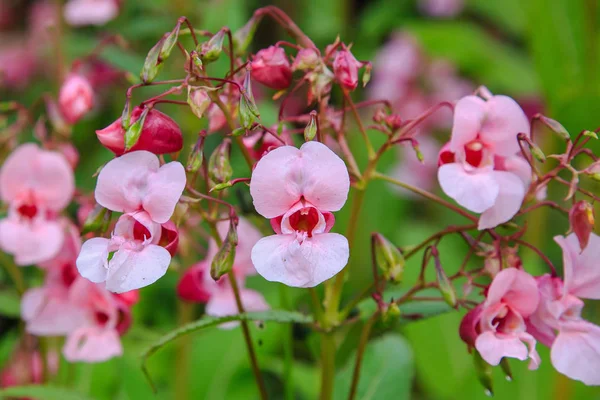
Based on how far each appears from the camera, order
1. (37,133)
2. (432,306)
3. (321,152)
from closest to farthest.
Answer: (321,152) → (432,306) → (37,133)

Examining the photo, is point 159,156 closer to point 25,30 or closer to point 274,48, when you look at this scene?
point 274,48

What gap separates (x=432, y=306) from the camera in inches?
32.2

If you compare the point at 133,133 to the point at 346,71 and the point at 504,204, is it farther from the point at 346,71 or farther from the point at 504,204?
the point at 504,204

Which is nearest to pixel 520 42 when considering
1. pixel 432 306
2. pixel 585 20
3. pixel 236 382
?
pixel 585 20

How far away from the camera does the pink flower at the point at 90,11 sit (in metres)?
1.57

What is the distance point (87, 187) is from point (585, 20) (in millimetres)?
1072

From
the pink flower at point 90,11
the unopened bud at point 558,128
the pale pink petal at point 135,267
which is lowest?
the pink flower at point 90,11

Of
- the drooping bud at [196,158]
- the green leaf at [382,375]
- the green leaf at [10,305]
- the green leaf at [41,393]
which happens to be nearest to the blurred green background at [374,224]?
the green leaf at [382,375]

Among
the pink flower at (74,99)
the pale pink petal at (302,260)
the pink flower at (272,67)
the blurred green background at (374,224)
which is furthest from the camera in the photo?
the blurred green background at (374,224)

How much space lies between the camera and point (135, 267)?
0.62 meters

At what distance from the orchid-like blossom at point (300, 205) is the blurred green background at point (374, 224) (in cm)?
31

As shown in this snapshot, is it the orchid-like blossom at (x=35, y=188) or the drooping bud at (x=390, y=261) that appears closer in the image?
the drooping bud at (x=390, y=261)

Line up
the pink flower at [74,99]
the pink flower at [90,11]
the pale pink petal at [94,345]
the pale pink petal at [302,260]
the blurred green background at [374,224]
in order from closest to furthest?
the pale pink petal at [302,260] → the pale pink petal at [94,345] → the pink flower at [74,99] → the blurred green background at [374,224] → the pink flower at [90,11]

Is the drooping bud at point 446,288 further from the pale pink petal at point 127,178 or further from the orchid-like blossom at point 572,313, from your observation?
the pale pink petal at point 127,178
